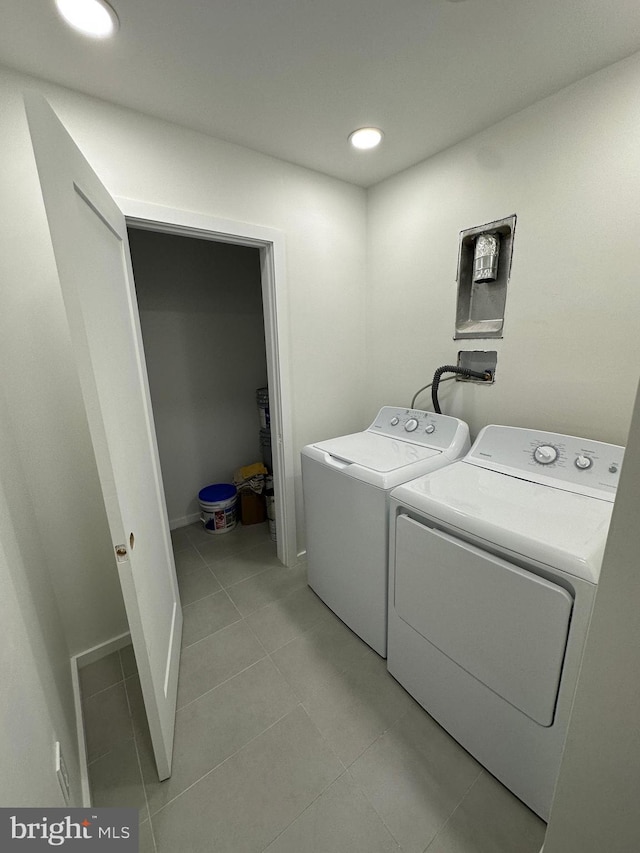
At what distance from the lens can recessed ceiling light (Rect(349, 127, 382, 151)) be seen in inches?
59.5

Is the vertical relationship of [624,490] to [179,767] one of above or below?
above

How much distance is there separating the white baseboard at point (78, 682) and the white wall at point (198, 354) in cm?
111

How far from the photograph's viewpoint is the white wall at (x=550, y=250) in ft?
4.02

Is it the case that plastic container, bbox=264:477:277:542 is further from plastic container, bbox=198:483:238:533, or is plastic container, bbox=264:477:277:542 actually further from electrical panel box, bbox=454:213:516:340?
electrical panel box, bbox=454:213:516:340

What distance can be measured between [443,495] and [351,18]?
1473mm

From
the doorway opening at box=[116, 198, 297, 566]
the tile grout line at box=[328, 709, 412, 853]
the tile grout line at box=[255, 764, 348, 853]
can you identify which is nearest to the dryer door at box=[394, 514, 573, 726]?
the tile grout line at box=[328, 709, 412, 853]

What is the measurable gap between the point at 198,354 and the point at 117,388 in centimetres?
169

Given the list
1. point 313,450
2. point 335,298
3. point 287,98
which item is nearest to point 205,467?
point 313,450

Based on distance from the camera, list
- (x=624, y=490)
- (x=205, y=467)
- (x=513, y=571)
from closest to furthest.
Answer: (x=624, y=490) → (x=513, y=571) → (x=205, y=467)

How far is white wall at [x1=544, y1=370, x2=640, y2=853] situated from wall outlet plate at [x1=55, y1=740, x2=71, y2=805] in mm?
1199

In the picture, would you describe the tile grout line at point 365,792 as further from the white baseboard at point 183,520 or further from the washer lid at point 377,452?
the white baseboard at point 183,520

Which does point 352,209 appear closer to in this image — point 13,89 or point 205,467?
point 13,89

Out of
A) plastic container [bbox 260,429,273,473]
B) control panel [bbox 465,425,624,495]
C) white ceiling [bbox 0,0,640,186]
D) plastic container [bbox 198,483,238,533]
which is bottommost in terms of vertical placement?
plastic container [bbox 198,483,238,533]

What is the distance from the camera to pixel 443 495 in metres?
1.19
